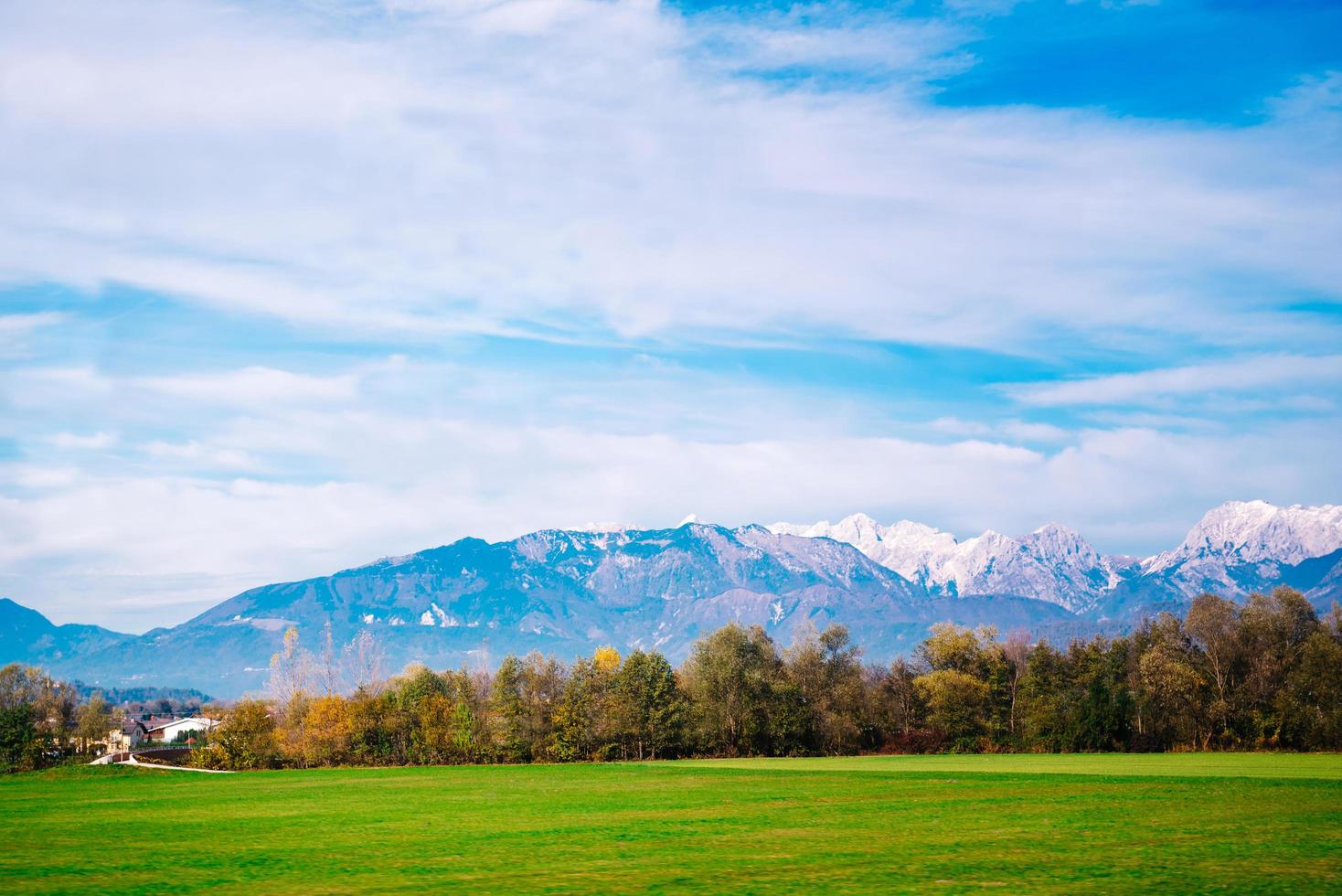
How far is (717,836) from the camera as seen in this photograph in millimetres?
32594

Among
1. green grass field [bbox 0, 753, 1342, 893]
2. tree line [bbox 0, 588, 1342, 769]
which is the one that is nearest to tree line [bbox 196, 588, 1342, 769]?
tree line [bbox 0, 588, 1342, 769]

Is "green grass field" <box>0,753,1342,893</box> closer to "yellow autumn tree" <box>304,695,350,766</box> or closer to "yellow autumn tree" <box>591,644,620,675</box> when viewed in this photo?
"yellow autumn tree" <box>304,695,350,766</box>

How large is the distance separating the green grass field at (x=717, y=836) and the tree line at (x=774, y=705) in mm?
35356

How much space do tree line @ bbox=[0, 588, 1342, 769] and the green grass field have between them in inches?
1392

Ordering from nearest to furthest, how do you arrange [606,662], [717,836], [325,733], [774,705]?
[717,836]
[325,733]
[774,705]
[606,662]

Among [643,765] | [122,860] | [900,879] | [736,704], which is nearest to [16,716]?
[643,765]

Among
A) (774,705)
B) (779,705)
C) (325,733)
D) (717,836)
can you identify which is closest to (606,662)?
(774,705)

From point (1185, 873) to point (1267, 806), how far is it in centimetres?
1982

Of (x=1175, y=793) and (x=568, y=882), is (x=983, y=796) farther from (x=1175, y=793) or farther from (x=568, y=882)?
(x=568, y=882)

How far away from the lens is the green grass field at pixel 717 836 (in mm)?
23516

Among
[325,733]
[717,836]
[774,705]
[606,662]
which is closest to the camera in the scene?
[717,836]

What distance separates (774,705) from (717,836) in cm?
7834

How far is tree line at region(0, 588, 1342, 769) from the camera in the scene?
99562 millimetres

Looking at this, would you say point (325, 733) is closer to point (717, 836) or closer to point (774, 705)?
point (774, 705)
